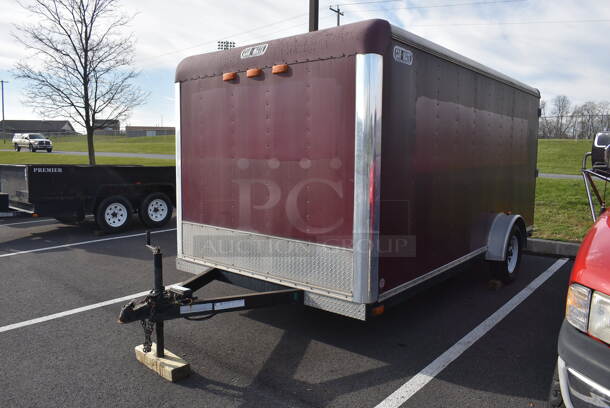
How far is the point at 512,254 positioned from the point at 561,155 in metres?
22.6

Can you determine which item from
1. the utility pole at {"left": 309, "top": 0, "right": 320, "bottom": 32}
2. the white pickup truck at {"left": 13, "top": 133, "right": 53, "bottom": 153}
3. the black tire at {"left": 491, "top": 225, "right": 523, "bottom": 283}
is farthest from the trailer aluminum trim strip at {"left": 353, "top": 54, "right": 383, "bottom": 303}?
the white pickup truck at {"left": 13, "top": 133, "right": 53, "bottom": 153}

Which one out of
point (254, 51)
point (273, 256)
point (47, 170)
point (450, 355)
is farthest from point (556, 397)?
point (47, 170)

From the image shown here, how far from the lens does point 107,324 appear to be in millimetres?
4746

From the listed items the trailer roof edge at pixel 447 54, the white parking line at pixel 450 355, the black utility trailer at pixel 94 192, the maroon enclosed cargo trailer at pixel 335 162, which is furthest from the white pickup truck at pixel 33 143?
the white parking line at pixel 450 355

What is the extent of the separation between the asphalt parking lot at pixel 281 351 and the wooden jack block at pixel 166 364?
74 mm

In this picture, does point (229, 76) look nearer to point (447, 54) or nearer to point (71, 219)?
point (447, 54)

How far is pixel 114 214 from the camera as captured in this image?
9789 millimetres

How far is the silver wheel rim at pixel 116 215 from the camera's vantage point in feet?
31.7

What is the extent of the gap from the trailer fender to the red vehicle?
124 inches

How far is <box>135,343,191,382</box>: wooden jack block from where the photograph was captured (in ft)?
11.8

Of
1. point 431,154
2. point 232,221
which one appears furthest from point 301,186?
point 431,154

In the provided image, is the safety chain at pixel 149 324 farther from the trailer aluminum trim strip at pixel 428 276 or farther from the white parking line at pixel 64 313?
the trailer aluminum trim strip at pixel 428 276

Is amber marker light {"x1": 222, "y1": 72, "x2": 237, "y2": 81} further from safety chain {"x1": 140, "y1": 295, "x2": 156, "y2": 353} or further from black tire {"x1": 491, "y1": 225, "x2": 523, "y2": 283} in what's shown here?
black tire {"x1": 491, "y1": 225, "x2": 523, "y2": 283}

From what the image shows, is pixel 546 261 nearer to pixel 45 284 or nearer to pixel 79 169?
pixel 45 284
